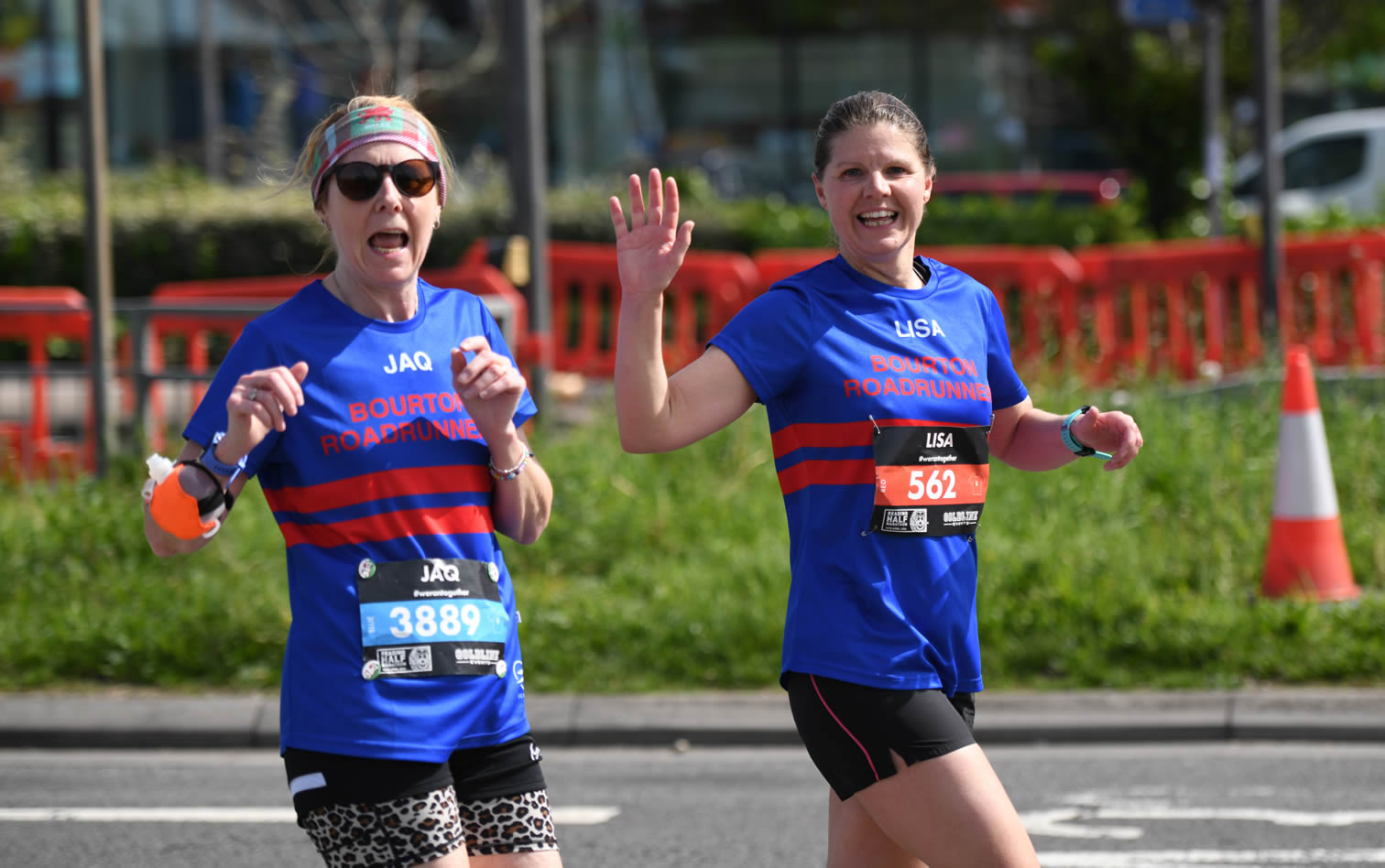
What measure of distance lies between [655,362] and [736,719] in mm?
3782

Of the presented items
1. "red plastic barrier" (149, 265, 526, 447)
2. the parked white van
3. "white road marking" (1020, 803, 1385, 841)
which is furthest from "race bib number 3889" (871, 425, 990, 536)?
the parked white van

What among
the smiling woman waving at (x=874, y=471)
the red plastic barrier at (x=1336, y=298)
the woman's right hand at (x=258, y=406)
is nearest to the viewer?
the woman's right hand at (x=258, y=406)

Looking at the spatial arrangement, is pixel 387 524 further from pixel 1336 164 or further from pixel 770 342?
pixel 1336 164

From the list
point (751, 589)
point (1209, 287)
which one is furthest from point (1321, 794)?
point (1209, 287)

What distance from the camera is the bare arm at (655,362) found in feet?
9.32

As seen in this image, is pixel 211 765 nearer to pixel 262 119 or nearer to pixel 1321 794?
pixel 1321 794

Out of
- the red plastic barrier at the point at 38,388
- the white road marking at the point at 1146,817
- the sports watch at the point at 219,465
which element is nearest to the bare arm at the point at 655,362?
the sports watch at the point at 219,465

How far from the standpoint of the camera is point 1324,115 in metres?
34.8

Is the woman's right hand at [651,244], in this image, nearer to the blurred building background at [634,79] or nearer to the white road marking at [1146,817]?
the white road marking at [1146,817]

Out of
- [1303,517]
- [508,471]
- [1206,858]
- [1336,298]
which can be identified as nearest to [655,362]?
[508,471]

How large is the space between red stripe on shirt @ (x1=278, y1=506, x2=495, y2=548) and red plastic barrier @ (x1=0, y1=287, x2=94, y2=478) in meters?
6.59

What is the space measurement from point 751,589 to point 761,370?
4187mm

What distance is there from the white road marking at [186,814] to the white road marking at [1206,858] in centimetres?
146

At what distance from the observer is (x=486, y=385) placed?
2842 millimetres
